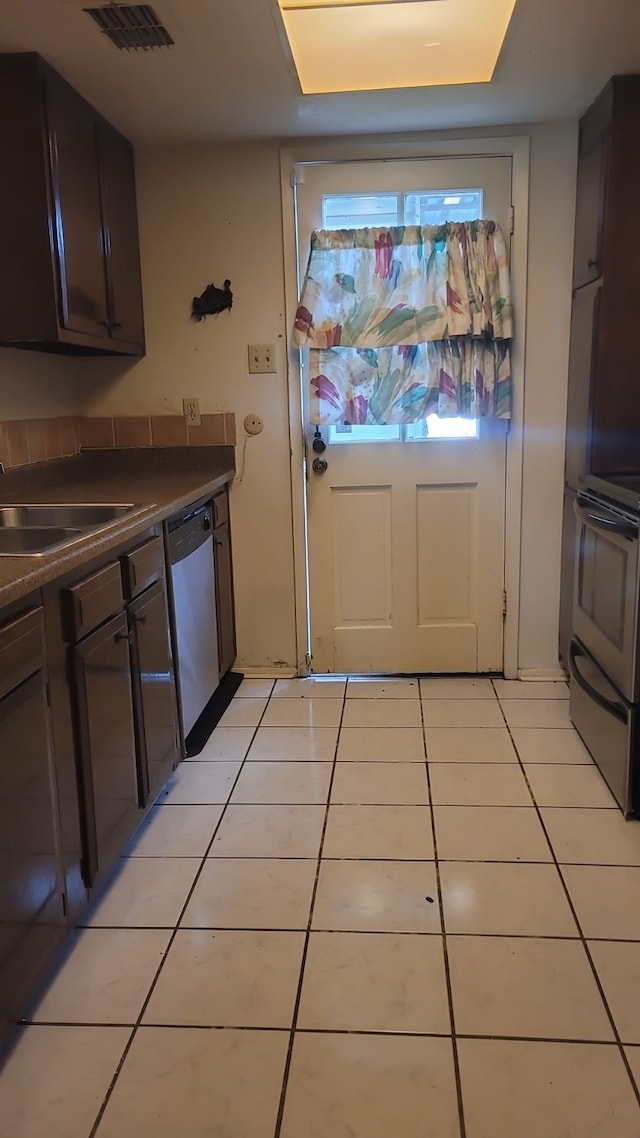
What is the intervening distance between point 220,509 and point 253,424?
0.37m

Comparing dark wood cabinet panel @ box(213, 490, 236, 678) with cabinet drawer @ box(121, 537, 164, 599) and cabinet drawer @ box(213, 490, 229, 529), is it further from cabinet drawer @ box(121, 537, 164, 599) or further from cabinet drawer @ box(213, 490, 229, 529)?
cabinet drawer @ box(121, 537, 164, 599)

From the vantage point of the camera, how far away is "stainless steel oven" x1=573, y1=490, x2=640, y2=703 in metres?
2.12

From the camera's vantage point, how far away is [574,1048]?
1.44 m

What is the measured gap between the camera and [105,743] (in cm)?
184

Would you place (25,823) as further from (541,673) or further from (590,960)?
(541,673)

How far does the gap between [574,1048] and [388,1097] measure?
14.0 inches

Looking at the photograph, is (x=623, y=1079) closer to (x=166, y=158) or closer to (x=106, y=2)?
(x=106, y=2)

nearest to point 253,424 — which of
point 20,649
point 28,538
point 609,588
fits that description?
point 28,538

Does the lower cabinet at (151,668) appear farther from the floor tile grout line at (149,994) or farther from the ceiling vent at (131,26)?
the ceiling vent at (131,26)

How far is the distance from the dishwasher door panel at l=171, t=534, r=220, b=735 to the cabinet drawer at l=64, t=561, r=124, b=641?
0.51 meters

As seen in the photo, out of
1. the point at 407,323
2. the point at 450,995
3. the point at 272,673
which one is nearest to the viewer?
the point at 450,995

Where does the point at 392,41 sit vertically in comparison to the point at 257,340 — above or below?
above

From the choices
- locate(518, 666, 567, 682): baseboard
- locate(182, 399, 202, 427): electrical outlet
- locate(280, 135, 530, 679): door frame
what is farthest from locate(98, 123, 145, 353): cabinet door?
locate(518, 666, 567, 682): baseboard

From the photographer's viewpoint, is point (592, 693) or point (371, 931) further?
point (592, 693)
